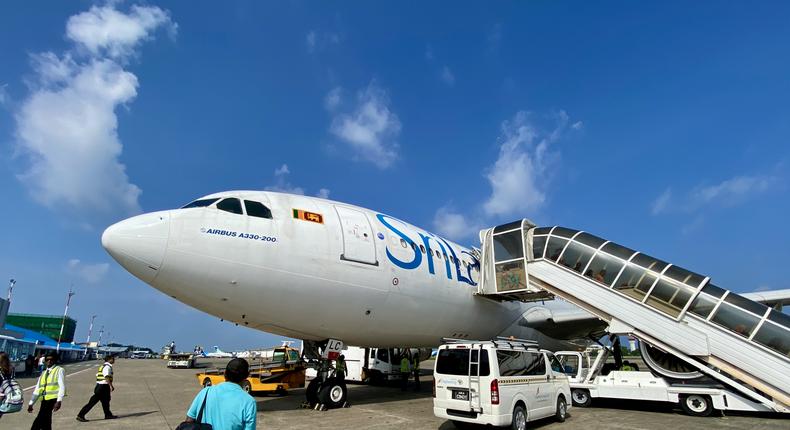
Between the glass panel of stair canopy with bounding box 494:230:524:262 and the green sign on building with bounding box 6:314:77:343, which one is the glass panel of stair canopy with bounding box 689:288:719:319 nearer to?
the glass panel of stair canopy with bounding box 494:230:524:262

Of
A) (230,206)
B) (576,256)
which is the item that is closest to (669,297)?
(576,256)

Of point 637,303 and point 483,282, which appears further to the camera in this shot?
point 483,282

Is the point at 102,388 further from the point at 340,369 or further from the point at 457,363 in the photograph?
the point at 457,363

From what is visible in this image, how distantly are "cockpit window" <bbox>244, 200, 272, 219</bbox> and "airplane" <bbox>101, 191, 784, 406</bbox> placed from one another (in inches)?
0.9

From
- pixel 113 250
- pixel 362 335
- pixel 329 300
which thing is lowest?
pixel 362 335

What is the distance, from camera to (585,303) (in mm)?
12883

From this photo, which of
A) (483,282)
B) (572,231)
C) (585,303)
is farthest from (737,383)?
(483,282)

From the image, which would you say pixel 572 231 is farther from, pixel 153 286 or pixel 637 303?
pixel 153 286

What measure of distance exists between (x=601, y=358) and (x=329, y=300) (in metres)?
8.72

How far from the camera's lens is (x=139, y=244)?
8273mm

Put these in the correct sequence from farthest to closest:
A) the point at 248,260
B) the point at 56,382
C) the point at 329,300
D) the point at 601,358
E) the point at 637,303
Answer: the point at 601,358 → the point at 637,303 → the point at 329,300 → the point at 248,260 → the point at 56,382

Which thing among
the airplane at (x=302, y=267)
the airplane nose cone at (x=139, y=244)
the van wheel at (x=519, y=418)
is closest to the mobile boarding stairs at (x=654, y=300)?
the airplane at (x=302, y=267)

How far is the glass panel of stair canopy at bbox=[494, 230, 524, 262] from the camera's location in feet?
47.1

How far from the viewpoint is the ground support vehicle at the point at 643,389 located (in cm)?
1102
